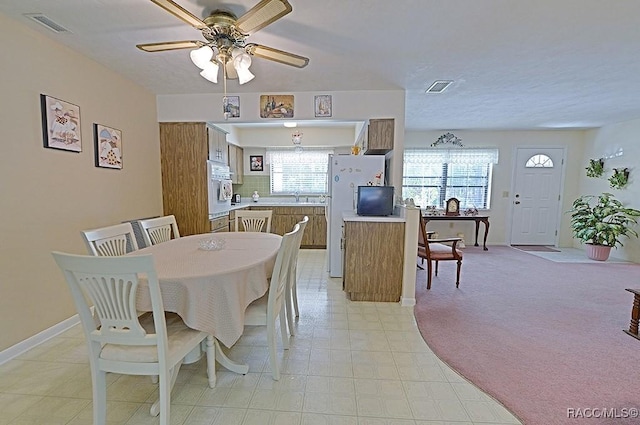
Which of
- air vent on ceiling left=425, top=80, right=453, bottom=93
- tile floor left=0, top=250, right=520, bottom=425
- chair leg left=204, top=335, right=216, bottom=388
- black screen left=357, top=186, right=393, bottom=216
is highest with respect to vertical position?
air vent on ceiling left=425, top=80, right=453, bottom=93

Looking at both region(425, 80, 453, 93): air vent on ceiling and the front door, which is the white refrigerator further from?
the front door

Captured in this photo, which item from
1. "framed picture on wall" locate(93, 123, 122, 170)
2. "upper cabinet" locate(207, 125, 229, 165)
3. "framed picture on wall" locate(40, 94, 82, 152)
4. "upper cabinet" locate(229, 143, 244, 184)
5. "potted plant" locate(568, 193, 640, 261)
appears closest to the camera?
"framed picture on wall" locate(40, 94, 82, 152)

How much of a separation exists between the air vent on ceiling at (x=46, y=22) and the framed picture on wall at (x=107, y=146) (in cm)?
79

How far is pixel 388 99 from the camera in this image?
354cm

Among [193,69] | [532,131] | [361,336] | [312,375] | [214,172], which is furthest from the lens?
[532,131]

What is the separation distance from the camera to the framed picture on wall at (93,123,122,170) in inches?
110

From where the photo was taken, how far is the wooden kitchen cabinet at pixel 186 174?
3.79m

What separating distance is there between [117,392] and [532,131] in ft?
24.0

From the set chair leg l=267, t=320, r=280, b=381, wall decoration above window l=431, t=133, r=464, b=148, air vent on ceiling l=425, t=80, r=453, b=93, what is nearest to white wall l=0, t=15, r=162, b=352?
chair leg l=267, t=320, r=280, b=381

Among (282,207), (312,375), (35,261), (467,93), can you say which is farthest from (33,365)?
(467,93)

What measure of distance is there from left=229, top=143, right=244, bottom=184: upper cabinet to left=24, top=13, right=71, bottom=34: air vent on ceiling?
9.76 ft

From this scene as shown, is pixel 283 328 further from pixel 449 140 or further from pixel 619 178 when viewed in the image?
pixel 619 178

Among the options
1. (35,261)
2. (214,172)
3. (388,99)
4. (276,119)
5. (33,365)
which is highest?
(388,99)

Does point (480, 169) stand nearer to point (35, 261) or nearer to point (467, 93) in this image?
point (467, 93)
